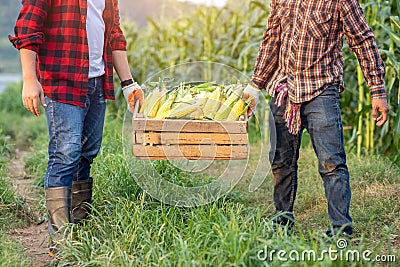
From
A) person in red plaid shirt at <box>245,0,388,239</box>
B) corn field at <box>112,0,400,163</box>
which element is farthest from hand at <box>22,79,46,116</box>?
corn field at <box>112,0,400,163</box>

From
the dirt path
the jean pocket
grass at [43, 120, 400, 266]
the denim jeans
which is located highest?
the jean pocket

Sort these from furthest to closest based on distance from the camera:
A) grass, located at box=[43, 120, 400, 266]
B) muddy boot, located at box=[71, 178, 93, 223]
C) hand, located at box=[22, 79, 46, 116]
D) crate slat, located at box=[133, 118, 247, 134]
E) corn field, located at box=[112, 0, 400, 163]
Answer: corn field, located at box=[112, 0, 400, 163] < muddy boot, located at box=[71, 178, 93, 223] < crate slat, located at box=[133, 118, 247, 134] < hand, located at box=[22, 79, 46, 116] < grass, located at box=[43, 120, 400, 266]

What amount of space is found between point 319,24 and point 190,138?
35.3 inches

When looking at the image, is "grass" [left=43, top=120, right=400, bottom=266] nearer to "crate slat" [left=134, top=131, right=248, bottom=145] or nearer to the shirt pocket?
"crate slat" [left=134, top=131, right=248, bottom=145]

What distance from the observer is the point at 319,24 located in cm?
279

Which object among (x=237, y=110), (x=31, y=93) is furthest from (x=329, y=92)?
(x=31, y=93)

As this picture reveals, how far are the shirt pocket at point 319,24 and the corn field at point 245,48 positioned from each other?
1236mm

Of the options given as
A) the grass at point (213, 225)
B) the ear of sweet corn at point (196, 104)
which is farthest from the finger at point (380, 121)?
the ear of sweet corn at point (196, 104)

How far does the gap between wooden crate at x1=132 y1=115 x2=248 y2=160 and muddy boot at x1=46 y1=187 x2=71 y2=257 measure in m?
0.44

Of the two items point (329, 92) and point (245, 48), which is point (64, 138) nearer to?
point (329, 92)

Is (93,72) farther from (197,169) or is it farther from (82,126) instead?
(197,169)

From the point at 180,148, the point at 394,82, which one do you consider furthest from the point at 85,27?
the point at 394,82

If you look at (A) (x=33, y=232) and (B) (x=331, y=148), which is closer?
(B) (x=331, y=148)

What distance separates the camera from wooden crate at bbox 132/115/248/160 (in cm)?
269
